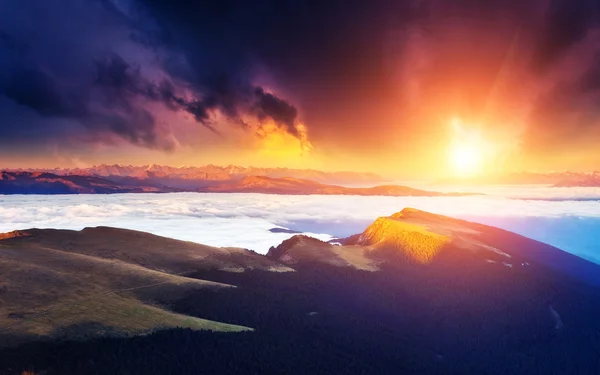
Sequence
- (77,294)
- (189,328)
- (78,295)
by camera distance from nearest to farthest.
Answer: (189,328) → (78,295) → (77,294)

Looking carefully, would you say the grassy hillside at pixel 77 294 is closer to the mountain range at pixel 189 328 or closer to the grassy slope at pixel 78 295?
the grassy slope at pixel 78 295

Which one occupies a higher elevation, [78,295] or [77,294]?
[77,294]

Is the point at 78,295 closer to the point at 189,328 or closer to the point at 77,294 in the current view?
the point at 77,294

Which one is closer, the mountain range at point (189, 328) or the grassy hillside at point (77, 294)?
the mountain range at point (189, 328)

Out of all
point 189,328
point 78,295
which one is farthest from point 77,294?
point 189,328

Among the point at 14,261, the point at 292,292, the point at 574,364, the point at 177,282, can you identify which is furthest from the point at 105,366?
the point at 574,364

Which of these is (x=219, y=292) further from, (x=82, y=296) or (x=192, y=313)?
(x=82, y=296)

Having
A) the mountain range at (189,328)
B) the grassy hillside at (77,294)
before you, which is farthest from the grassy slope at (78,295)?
the mountain range at (189,328)

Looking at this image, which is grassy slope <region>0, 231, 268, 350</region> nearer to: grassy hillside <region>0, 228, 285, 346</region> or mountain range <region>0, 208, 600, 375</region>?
grassy hillside <region>0, 228, 285, 346</region>

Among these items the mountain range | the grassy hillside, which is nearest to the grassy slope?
the grassy hillside

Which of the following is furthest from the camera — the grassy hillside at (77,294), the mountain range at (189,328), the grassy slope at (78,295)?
the grassy slope at (78,295)

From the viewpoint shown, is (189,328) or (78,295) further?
(78,295)

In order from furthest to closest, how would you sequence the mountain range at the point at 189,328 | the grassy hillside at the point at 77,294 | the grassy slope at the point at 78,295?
1. the grassy slope at the point at 78,295
2. the grassy hillside at the point at 77,294
3. the mountain range at the point at 189,328

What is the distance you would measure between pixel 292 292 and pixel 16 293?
107980 mm
